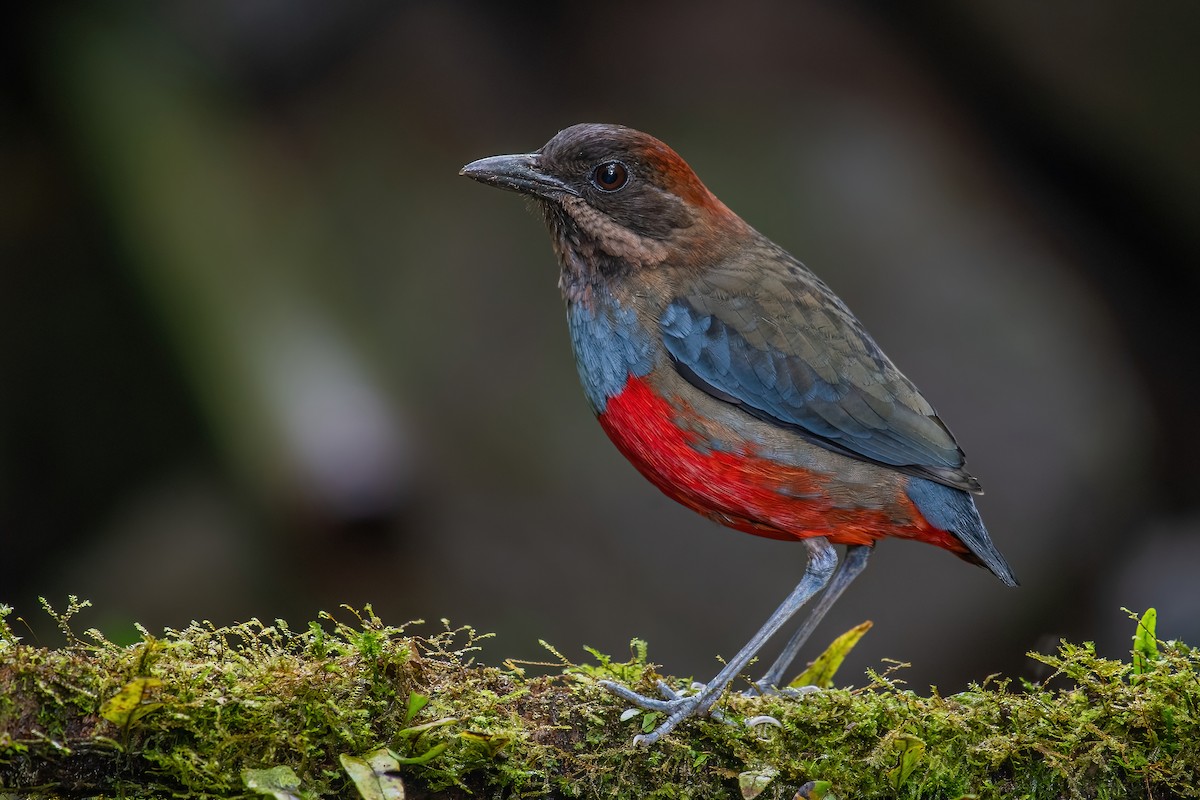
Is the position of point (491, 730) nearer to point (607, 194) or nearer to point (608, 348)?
point (608, 348)

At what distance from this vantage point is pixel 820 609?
4.35 m

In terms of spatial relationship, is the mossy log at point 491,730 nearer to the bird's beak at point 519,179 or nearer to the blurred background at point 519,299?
the bird's beak at point 519,179

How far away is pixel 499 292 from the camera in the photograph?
7715 millimetres

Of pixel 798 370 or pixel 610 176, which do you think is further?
pixel 610 176

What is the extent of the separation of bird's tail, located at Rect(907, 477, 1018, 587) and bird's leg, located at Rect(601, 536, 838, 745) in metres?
0.36

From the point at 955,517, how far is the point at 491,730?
1941 millimetres

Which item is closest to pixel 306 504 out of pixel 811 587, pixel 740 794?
pixel 811 587

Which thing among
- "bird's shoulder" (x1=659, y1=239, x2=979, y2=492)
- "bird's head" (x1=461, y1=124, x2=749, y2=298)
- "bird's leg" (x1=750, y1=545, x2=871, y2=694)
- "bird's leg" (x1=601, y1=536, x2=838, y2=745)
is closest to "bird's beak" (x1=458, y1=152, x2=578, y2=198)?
"bird's head" (x1=461, y1=124, x2=749, y2=298)

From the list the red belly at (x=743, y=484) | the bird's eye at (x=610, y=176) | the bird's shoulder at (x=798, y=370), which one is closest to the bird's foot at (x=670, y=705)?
the red belly at (x=743, y=484)

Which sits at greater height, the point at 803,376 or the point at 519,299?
the point at 519,299

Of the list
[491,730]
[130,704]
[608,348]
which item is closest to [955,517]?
[608,348]

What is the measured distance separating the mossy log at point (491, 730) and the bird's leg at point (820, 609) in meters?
0.79

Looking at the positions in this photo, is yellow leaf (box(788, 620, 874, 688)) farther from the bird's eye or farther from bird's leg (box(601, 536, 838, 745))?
the bird's eye

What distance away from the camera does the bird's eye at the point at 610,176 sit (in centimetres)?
431
